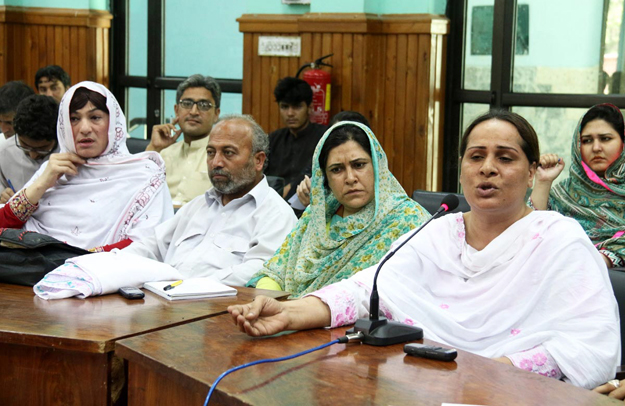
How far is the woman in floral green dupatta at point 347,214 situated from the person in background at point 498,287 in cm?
48

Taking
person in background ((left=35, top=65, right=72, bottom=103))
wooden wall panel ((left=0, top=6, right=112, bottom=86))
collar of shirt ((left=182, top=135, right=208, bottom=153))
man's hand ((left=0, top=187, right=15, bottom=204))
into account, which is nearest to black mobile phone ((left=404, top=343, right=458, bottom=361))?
man's hand ((left=0, top=187, right=15, bottom=204))

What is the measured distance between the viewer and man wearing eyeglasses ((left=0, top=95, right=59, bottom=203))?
3850 mm

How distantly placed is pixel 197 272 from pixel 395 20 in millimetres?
3006

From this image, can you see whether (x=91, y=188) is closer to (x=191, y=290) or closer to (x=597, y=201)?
(x=191, y=290)

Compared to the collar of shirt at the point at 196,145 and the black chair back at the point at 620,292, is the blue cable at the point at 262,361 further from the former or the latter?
the collar of shirt at the point at 196,145

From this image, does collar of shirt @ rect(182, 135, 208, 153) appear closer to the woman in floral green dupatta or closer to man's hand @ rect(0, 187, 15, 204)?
man's hand @ rect(0, 187, 15, 204)

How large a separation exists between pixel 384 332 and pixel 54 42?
6.26 metres

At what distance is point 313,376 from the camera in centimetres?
154

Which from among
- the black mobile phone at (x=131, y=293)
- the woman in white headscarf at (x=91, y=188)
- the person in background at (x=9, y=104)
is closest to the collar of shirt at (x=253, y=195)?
the woman in white headscarf at (x=91, y=188)

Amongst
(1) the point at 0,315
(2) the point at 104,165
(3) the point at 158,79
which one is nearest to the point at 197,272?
(2) the point at 104,165

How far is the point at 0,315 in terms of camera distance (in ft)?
6.72

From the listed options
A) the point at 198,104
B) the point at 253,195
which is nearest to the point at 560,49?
the point at 198,104

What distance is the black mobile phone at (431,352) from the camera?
1654mm

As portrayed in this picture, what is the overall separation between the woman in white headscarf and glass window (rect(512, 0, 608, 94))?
291cm
